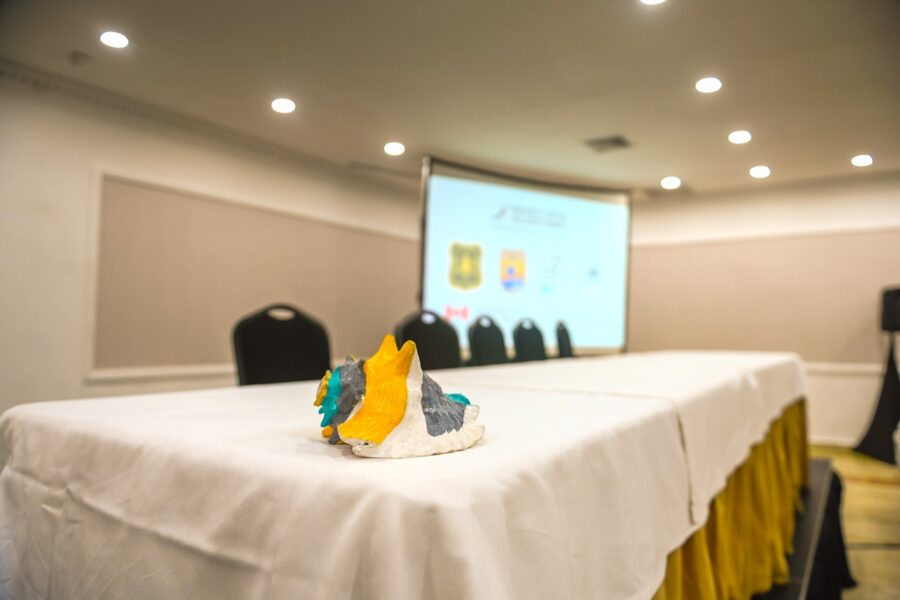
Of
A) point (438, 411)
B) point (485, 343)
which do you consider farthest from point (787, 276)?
point (438, 411)

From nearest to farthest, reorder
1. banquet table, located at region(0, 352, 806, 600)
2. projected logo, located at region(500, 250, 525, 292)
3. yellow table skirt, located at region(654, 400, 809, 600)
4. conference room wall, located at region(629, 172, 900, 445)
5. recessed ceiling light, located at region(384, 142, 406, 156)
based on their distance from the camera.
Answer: banquet table, located at region(0, 352, 806, 600) → yellow table skirt, located at region(654, 400, 809, 600) → recessed ceiling light, located at region(384, 142, 406, 156) → projected logo, located at region(500, 250, 525, 292) → conference room wall, located at region(629, 172, 900, 445)

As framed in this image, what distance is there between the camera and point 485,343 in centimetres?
363

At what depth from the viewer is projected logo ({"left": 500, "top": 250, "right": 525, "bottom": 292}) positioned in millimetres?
5617

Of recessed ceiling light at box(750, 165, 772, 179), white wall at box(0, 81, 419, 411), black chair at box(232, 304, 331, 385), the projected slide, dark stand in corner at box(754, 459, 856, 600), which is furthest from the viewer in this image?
recessed ceiling light at box(750, 165, 772, 179)

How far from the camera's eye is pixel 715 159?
5.15 meters

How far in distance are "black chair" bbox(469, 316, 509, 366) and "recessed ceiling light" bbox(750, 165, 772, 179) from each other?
10.6 feet

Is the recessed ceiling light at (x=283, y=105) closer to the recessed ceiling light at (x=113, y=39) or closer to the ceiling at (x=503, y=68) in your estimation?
the ceiling at (x=503, y=68)

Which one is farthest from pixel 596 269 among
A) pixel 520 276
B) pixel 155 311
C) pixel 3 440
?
pixel 3 440

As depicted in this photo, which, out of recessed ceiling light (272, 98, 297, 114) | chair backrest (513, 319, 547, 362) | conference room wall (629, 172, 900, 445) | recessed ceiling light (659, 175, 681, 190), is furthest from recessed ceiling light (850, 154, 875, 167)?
recessed ceiling light (272, 98, 297, 114)

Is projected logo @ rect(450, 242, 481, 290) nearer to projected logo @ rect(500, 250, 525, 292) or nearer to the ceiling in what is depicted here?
projected logo @ rect(500, 250, 525, 292)

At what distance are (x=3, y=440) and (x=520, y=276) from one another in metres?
4.95

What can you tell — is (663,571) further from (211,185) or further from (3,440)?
(211,185)

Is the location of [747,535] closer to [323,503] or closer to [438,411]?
[438,411]

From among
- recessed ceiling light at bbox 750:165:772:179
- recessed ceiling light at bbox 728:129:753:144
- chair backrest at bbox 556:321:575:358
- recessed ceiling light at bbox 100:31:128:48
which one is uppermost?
recessed ceiling light at bbox 728:129:753:144
